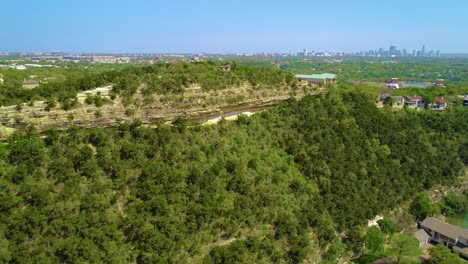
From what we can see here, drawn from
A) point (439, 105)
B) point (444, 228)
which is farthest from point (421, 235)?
point (439, 105)

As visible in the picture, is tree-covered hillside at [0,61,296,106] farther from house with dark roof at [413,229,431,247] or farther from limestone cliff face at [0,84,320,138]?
house with dark roof at [413,229,431,247]

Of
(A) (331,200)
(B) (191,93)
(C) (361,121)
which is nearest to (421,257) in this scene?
(A) (331,200)

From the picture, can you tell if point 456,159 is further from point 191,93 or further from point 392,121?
point 191,93

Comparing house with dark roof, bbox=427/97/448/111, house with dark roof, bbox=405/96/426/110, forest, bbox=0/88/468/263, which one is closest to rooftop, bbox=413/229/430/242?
forest, bbox=0/88/468/263

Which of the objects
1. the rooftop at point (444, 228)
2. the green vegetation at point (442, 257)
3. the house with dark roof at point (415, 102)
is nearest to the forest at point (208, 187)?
the rooftop at point (444, 228)

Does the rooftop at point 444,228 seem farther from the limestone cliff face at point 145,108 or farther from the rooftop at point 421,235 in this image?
the limestone cliff face at point 145,108
